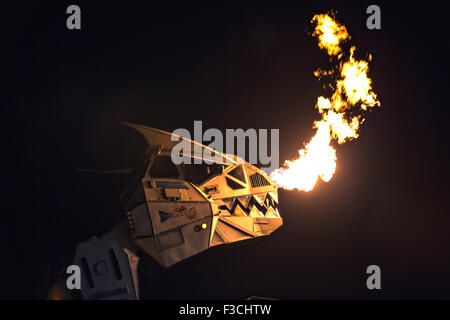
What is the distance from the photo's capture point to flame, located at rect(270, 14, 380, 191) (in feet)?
26.2

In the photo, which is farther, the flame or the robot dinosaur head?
the flame

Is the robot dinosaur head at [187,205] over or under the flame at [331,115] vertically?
under

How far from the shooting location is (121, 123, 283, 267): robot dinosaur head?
5504 mm

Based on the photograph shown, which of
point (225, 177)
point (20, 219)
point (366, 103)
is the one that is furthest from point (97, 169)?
point (366, 103)

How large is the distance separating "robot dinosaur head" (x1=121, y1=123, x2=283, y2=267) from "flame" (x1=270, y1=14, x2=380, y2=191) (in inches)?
66.0

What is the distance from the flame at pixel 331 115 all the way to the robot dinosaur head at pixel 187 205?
1677 millimetres

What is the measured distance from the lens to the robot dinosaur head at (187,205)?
550 cm

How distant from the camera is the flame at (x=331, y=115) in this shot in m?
7.98

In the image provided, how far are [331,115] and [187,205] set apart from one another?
4.45m

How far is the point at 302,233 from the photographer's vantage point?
27.1ft

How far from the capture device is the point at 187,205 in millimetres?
5871

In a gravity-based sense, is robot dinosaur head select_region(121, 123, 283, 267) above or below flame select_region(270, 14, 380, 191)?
below

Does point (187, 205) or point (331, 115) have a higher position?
point (331, 115)

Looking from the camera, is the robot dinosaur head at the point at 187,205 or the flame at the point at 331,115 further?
the flame at the point at 331,115
